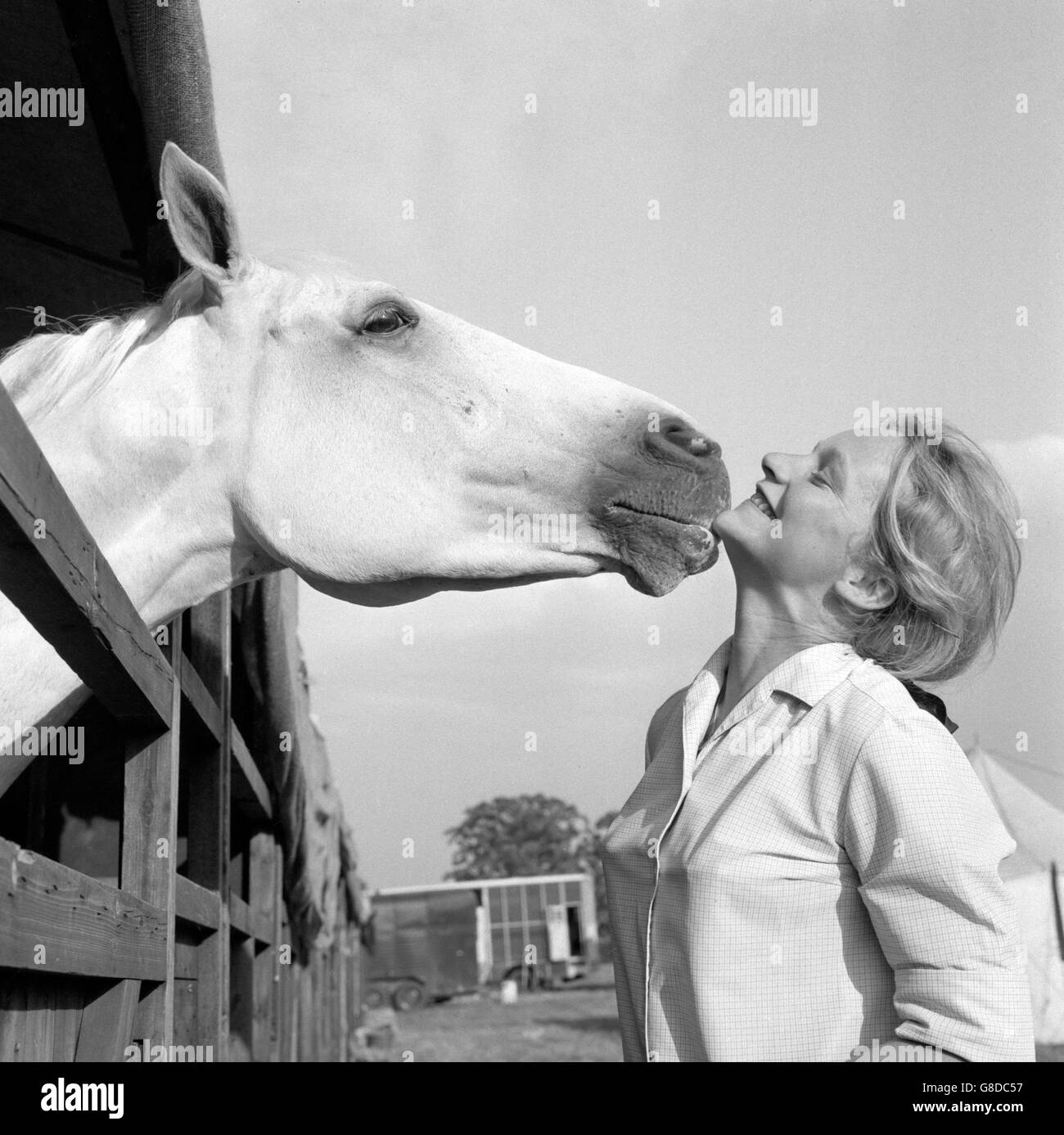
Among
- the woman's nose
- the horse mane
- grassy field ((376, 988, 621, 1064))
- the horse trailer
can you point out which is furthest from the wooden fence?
the horse trailer

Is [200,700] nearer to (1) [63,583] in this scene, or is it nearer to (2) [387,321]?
(2) [387,321]

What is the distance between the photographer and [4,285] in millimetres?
3756

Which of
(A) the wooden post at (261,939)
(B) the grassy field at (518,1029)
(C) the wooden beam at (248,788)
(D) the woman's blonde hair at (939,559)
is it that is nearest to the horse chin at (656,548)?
(D) the woman's blonde hair at (939,559)

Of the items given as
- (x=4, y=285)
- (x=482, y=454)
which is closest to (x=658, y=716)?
(x=482, y=454)

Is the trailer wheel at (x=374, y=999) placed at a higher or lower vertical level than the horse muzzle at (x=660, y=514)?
lower

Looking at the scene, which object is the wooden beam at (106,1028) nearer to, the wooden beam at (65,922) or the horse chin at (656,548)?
the wooden beam at (65,922)

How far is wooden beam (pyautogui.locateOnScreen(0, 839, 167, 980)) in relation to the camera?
1189mm

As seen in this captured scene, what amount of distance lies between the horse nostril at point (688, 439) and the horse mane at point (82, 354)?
0.99 metres

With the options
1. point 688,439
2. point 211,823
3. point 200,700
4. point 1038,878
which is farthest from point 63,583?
point 1038,878

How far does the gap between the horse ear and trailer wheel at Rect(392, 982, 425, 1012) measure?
27315 millimetres

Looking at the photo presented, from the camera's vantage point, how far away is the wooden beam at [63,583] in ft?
3.68

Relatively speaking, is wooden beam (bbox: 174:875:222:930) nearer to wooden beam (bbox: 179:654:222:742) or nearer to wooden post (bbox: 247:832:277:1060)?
wooden beam (bbox: 179:654:222:742)

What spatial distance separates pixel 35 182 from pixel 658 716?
8.05ft
